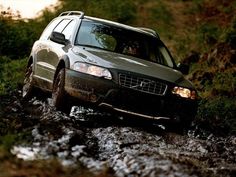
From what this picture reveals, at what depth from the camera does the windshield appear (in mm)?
9393

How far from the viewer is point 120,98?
324 inches

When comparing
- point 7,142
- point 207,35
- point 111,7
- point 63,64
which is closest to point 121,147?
point 7,142

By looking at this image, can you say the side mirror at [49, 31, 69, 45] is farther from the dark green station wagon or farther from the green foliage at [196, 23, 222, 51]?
the green foliage at [196, 23, 222, 51]

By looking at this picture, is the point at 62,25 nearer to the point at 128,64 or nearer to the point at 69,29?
the point at 69,29

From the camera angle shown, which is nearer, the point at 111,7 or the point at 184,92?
the point at 184,92

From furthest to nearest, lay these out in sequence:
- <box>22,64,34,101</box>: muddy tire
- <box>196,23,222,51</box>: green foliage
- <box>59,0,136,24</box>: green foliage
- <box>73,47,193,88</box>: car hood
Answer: <box>59,0,136,24</box>: green foliage
<box>196,23,222,51</box>: green foliage
<box>22,64,34,101</box>: muddy tire
<box>73,47,193,88</box>: car hood

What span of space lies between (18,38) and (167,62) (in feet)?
36.0

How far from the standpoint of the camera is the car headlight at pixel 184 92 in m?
8.55

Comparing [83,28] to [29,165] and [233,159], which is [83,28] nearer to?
[233,159]

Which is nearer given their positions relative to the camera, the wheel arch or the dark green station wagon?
the dark green station wagon

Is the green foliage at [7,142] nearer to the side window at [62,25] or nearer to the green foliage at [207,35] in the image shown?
the side window at [62,25]

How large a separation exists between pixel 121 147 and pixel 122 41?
10.3 ft

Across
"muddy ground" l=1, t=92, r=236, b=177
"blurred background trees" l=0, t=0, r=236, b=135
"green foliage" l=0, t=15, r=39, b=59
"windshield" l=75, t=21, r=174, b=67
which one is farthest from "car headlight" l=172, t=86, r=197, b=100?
"green foliage" l=0, t=15, r=39, b=59

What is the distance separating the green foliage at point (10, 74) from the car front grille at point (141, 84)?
388cm
